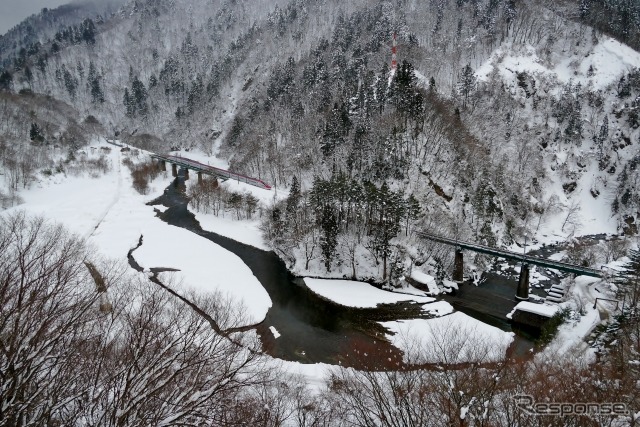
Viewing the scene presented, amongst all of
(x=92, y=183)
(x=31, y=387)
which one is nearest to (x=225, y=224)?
(x=92, y=183)

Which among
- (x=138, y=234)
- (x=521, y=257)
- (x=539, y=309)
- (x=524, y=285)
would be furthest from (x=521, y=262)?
(x=138, y=234)

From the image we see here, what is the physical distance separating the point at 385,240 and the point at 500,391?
91.5 feet

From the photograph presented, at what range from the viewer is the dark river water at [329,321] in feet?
93.9

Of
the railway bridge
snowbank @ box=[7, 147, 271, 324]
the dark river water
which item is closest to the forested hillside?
the dark river water

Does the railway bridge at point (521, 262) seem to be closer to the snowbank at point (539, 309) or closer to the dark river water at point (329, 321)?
the dark river water at point (329, 321)

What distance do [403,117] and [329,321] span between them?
41943 mm

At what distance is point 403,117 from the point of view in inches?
2478

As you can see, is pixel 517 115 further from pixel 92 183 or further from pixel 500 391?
pixel 92 183

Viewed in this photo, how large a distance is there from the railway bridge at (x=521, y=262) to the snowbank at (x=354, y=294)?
25.5 feet

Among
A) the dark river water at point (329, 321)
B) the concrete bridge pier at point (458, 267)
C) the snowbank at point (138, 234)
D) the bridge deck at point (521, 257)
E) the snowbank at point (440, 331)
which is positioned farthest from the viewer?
the concrete bridge pier at point (458, 267)

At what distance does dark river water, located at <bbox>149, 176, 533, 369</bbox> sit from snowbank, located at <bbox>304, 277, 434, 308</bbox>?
36.3 inches

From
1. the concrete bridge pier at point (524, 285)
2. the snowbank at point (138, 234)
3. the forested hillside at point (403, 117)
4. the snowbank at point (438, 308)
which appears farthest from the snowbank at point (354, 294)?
the concrete bridge pier at point (524, 285)

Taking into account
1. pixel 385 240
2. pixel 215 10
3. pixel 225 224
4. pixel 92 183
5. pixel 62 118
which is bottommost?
pixel 385 240

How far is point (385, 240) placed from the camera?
42.1m
